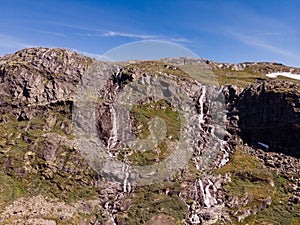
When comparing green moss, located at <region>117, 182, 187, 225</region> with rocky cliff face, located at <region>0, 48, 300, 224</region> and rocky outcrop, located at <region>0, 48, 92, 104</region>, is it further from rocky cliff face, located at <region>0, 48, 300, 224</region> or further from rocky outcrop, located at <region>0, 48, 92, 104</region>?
rocky outcrop, located at <region>0, 48, 92, 104</region>

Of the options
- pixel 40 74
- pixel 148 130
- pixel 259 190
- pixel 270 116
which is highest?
pixel 40 74

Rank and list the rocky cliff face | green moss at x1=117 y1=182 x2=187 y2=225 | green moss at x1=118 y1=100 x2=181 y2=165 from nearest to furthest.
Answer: green moss at x1=117 y1=182 x2=187 y2=225, the rocky cliff face, green moss at x1=118 y1=100 x2=181 y2=165

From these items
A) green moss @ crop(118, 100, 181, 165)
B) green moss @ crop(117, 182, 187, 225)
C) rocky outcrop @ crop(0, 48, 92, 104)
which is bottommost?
green moss @ crop(117, 182, 187, 225)

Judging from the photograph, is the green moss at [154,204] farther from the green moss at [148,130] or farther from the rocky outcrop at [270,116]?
the rocky outcrop at [270,116]

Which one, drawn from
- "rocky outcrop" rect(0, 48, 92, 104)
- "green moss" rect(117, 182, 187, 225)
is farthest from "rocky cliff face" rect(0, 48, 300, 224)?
"rocky outcrop" rect(0, 48, 92, 104)

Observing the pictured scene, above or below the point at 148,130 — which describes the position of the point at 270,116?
above

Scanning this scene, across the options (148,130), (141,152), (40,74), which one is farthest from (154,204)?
(40,74)

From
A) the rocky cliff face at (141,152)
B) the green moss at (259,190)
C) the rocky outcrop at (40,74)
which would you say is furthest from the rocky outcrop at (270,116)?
the rocky outcrop at (40,74)

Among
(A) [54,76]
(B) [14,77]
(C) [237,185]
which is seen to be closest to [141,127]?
(C) [237,185]

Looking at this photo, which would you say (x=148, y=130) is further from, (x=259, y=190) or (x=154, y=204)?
(x=259, y=190)
